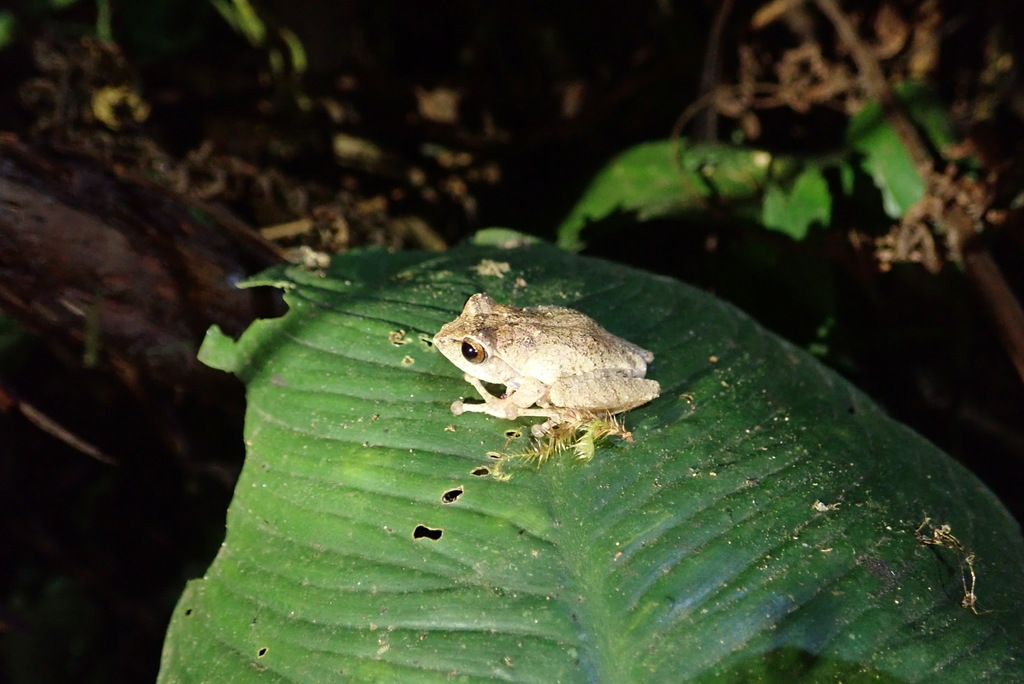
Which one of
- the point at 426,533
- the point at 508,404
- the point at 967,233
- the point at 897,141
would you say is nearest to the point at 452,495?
the point at 426,533

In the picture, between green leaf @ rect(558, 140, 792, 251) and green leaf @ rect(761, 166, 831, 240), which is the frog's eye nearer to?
green leaf @ rect(558, 140, 792, 251)

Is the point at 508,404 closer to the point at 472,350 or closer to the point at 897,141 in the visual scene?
the point at 472,350

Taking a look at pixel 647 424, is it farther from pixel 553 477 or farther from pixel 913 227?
pixel 913 227

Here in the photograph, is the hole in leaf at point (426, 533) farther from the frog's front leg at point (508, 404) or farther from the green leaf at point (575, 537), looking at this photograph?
the frog's front leg at point (508, 404)

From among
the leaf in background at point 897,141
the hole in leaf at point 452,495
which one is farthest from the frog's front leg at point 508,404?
the leaf in background at point 897,141

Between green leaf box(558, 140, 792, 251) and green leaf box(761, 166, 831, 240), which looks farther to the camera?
green leaf box(558, 140, 792, 251)

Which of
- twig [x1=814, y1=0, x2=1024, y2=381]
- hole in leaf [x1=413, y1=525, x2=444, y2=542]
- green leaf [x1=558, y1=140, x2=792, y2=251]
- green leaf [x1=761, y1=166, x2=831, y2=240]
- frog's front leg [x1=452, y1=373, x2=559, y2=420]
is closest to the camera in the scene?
hole in leaf [x1=413, y1=525, x2=444, y2=542]

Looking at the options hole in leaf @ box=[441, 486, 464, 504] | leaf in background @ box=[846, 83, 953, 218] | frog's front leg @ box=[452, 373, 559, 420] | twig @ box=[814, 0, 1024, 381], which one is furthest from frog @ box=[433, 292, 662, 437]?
leaf in background @ box=[846, 83, 953, 218]
